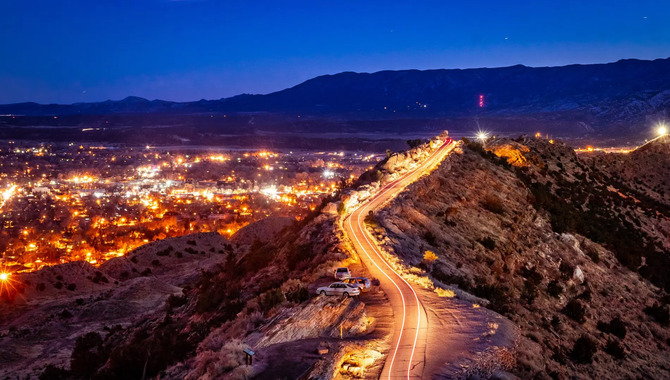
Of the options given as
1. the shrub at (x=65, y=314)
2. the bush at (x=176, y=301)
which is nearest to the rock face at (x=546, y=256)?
the bush at (x=176, y=301)

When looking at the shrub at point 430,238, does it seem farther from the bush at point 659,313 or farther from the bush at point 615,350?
the bush at point 659,313

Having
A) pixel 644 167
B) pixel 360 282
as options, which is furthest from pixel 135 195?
pixel 360 282

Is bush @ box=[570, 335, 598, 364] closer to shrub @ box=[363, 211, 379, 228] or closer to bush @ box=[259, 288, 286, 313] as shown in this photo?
bush @ box=[259, 288, 286, 313]

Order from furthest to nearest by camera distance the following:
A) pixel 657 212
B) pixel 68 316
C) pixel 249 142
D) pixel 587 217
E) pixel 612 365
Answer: pixel 249 142 < pixel 657 212 < pixel 587 217 < pixel 68 316 < pixel 612 365

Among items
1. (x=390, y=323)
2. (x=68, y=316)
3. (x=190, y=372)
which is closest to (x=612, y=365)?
(x=390, y=323)

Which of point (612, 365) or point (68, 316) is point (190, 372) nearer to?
point (612, 365)

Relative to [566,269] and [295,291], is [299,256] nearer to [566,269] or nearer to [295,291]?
[295,291]

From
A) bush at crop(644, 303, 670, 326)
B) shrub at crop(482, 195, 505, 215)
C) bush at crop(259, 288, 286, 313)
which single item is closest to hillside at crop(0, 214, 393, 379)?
bush at crop(259, 288, 286, 313)
